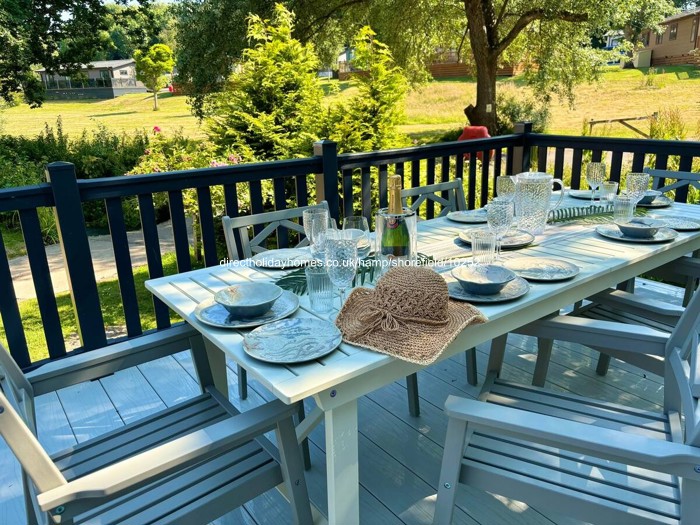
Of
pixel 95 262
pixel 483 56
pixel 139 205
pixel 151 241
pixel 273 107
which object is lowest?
pixel 95 262

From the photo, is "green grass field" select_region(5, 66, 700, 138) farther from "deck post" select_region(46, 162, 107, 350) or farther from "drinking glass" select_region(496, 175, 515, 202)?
"deck post" select_region(46, 162, 107, 350)

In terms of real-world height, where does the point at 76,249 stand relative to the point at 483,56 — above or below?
below

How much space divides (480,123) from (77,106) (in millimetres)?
33379

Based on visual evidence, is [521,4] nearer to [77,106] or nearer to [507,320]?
[507,320]

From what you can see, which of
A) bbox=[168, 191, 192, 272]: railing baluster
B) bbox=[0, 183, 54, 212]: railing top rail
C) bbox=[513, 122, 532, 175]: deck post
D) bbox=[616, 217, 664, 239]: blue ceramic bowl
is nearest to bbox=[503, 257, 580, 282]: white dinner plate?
bbox=[616, 217, 664, 239]: blue ceramic bowl

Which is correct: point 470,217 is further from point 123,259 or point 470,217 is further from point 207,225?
point 123,259

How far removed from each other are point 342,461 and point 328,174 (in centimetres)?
207

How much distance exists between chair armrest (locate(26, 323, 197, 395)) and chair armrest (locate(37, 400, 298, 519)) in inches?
18.6

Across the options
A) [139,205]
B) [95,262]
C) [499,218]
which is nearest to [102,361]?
[139,205]

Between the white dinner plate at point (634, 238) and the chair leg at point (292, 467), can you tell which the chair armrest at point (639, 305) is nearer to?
the white dinner plate at point (634, 238)

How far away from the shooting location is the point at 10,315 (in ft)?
7.85

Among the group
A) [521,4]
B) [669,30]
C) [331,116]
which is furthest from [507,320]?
[669,30]

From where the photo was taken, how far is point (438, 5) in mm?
11281

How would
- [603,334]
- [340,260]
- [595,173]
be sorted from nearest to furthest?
[340,260] < [603,334] < [595,173]
